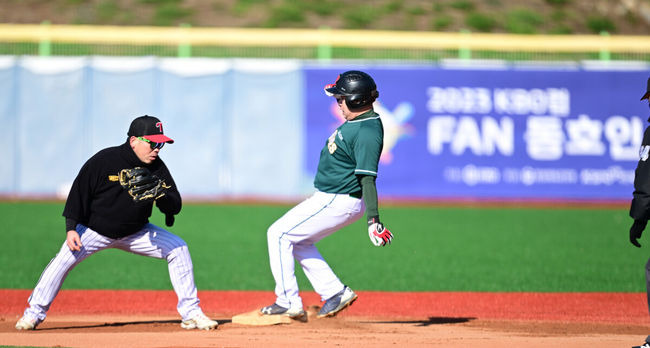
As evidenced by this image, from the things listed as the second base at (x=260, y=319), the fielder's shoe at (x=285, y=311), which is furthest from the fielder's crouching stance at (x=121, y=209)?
the fielder's shoe at (x=285, y=311)

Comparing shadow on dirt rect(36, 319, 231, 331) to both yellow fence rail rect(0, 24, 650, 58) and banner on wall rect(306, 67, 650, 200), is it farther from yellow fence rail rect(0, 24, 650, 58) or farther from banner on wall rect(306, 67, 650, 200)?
yellow fence rail rect(0, 24, 650, 58)

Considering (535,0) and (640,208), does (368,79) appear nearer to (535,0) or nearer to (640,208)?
(640,208)

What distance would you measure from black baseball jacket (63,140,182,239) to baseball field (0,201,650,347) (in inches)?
32.2

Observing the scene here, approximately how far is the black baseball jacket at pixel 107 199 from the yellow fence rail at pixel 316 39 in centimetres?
1417

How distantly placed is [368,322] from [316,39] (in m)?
13.5

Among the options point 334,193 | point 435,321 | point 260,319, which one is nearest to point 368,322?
point 435,321

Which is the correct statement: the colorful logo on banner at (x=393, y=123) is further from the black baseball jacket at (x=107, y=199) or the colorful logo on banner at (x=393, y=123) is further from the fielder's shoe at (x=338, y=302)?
the black baseball jacket at (x=107, y=199)

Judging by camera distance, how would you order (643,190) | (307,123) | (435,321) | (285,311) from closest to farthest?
1. (643,190)
2. (285,311)
3. (435,321)
4. (307,123)

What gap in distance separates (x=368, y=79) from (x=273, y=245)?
1.45 m

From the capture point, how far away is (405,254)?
12.1m

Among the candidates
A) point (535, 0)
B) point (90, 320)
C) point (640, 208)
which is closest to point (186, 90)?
point (90, 320)

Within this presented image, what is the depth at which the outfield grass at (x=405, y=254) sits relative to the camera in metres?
9.77

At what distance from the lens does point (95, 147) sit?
18.9m

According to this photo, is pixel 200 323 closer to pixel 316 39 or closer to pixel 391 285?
pixel 391 285
